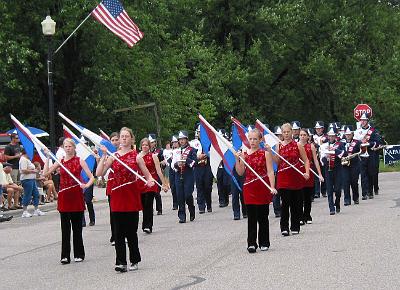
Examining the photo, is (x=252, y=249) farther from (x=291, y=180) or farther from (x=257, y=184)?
(x=291, y=180)

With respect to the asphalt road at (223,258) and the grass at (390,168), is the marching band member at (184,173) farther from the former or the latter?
the grass at (390,168)

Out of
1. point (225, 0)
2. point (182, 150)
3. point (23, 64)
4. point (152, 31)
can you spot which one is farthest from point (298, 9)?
point (182, 150)

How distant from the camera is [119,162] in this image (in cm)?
1193

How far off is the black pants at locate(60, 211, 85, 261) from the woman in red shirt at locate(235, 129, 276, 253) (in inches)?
90.5

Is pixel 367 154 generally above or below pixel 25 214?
above

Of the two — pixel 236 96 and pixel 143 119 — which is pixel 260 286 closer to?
pixel 143 119

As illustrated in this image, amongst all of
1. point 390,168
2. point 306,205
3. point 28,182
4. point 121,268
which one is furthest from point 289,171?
point 390,168

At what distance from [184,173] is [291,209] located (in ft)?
15.6

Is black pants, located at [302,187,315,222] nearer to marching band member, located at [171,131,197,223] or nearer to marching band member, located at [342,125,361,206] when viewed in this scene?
marching band member, located at [171,131,197,223]

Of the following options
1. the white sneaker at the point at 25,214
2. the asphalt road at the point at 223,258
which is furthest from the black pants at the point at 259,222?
the white sneaker at the point at 25,214

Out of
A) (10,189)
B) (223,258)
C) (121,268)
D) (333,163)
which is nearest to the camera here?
(121,268)

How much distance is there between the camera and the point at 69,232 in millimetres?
13133

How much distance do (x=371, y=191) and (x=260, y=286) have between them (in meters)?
14.1

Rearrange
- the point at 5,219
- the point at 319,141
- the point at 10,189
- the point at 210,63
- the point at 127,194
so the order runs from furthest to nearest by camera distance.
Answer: the point at 210,63 < the point at 10,189 < the point at 319,141 < the point at 5,219 < the point at 127,194
